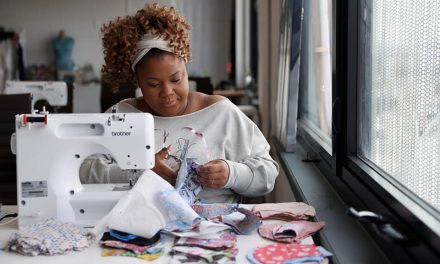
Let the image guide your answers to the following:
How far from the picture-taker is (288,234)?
3.87ft

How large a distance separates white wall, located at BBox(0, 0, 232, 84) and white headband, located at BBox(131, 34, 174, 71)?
5.01 metres

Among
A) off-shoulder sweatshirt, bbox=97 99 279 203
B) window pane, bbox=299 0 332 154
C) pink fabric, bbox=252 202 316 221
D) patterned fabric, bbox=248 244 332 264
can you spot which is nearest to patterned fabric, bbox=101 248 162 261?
patterned fabric, bbox=248 244 332 264

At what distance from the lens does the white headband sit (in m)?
1.57

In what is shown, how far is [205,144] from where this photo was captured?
1.68 meters

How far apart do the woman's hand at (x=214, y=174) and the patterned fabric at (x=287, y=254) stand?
413 millimetres

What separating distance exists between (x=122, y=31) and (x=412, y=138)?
0.91m

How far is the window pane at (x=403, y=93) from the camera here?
3.51 ft

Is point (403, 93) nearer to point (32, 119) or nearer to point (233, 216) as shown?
point (233, 216)

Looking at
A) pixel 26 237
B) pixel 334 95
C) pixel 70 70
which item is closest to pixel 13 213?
pixel 26 237

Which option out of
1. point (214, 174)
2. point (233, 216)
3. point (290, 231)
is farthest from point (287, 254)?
point (214, 174)

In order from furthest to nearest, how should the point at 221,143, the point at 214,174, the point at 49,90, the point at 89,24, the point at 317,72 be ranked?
the point at 89,24 → the point at 49,90 → the point at 317,72 → the point at 221,143 → the point at 214,174

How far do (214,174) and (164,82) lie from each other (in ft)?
1.12

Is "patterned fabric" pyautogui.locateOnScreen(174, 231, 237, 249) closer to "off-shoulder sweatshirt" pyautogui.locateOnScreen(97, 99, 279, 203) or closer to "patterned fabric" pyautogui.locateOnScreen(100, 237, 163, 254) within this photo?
"patterned fabric" pyautogui.locateOnScreen(100, 237, 163, 254)

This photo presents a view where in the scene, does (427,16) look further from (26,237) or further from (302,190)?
(26,237)
